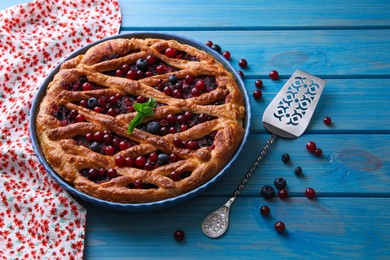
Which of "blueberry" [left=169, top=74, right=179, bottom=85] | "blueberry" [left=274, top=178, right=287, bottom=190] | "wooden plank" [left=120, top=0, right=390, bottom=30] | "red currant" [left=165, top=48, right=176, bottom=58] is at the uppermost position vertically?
"red currant" [left=165, top=48, right=176, bottom=58]

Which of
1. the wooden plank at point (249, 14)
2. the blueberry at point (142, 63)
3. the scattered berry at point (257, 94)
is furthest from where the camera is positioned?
the wooden plank at point (249, 14)

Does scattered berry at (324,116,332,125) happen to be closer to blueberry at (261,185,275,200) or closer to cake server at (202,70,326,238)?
cake server at (202,70,326,238)

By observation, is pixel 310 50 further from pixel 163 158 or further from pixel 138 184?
pixel 138 184

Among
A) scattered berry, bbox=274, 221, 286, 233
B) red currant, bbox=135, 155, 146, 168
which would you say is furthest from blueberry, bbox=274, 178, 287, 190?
red currant, bbox=135, 155, 146, 168

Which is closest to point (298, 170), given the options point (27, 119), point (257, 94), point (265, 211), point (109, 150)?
point (265, 211)

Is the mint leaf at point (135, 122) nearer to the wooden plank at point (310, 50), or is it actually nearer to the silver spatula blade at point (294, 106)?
the silver spatula blade at point (294, 106)

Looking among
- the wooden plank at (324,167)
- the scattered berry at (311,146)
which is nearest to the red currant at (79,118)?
the wooden plank at (324,167)

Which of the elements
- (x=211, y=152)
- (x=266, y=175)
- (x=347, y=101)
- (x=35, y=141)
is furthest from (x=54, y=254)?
(x=347, y=101)
